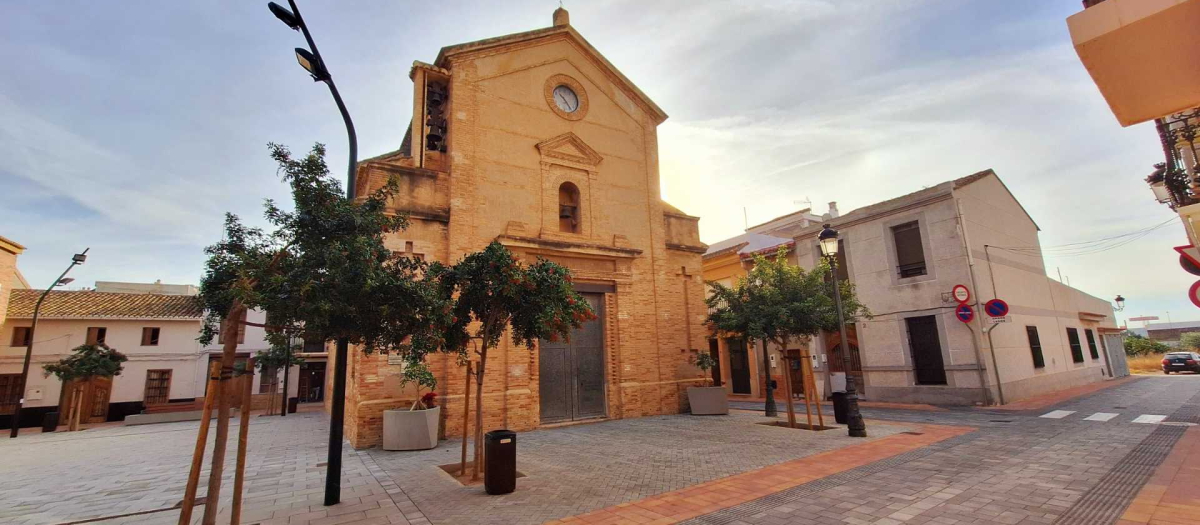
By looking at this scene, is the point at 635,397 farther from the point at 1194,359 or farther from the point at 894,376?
the point at 1194,359

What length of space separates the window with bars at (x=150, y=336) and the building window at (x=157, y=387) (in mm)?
1340

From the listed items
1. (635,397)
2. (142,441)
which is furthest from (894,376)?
(142,441)

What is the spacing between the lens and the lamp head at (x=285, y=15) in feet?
18.9

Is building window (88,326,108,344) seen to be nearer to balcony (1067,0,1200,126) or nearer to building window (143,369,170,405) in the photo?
building window (143,369,170,405)

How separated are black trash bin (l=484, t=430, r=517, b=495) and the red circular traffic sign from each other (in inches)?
572

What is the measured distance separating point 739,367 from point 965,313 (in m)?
9.47

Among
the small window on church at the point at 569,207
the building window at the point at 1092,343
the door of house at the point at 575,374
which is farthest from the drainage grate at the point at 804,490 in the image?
the building window at the point at 1092,343

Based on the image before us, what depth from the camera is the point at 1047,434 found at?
30.2ft

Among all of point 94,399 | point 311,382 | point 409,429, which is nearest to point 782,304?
point 409,429

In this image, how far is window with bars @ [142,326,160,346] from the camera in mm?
23703

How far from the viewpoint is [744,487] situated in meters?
6.25

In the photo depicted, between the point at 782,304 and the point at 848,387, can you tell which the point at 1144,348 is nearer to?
the point at 782,304

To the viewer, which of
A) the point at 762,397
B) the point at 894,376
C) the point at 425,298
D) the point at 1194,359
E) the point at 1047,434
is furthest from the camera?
the point at 1194,359

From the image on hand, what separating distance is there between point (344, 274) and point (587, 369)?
884 cm
